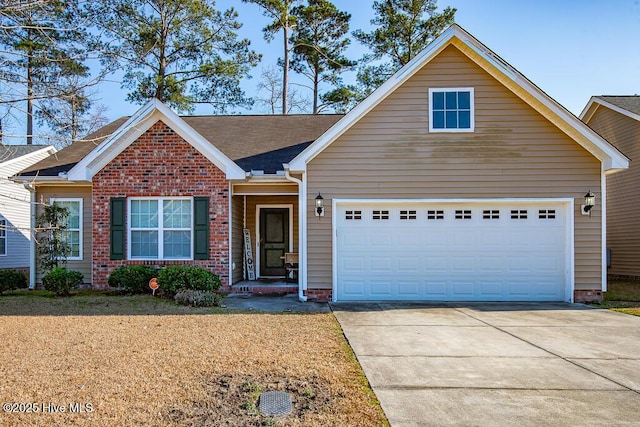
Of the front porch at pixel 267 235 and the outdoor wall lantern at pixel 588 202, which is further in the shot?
the front porch at pixel 267 235

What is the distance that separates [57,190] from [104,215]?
1.93 metres

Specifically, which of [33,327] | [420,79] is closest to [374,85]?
[420,79]

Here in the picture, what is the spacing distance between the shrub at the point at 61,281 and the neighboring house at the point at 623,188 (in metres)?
16.4

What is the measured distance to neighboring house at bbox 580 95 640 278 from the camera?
50.9 ft

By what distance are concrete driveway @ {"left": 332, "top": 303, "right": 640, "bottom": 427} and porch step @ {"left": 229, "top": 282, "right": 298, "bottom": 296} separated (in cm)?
290

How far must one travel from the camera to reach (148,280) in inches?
436

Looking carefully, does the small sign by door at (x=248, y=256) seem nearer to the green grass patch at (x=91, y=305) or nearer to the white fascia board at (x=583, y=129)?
the green grass patch at (x=91, y=305)

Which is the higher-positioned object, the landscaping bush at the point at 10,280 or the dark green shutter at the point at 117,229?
the dark green shutter at the point at 117,229

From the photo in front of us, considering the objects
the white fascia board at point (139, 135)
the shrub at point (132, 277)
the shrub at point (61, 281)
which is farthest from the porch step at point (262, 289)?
the shrub at point (61, 281)

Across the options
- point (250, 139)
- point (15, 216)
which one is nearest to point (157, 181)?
point (250, 139)

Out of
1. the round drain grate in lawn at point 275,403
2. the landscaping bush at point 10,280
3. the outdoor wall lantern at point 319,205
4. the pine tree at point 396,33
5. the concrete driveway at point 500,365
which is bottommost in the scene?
the concrete driveway at point 500,365

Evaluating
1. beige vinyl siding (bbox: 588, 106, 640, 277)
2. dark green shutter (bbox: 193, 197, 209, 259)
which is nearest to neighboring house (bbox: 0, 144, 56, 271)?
dark green shutter (bbox: 193, 197, 209, 259)

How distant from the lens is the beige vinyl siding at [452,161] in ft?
34.8

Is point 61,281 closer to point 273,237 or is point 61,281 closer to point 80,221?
point 80,221
